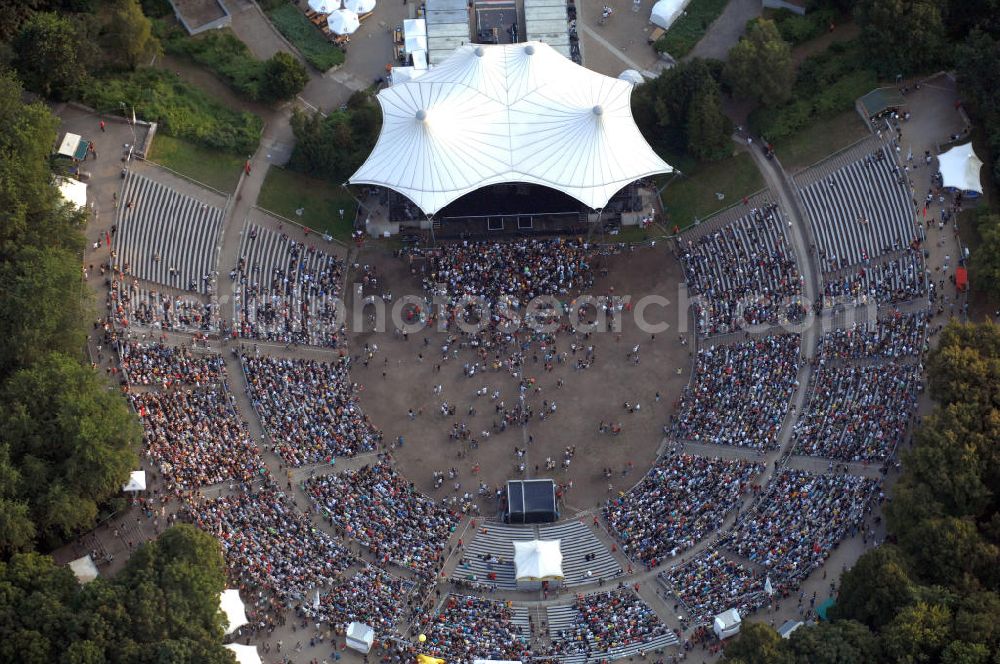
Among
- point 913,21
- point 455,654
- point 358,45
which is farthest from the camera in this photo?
point 358,45

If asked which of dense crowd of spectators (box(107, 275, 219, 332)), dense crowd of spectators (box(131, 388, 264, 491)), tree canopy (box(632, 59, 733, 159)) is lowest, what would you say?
dense crowd of spectators (box(131, 388, 264, 491))

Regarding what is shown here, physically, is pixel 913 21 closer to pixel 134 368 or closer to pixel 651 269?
pixel 651 269

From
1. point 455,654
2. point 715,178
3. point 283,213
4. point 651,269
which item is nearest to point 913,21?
point 715,178

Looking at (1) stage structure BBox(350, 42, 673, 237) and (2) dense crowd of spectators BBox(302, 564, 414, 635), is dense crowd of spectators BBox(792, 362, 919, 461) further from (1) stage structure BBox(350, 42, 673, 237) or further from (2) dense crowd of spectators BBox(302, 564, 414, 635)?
(2) dense crowd of spectators BBox(302, 564, 414, 635)

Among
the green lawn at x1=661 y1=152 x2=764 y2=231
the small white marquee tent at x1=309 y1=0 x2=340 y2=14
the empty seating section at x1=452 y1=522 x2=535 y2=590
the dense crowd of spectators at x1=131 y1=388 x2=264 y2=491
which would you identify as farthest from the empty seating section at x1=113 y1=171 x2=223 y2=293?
the green lawn at x1=661 y1=152 x2=764 y2=231

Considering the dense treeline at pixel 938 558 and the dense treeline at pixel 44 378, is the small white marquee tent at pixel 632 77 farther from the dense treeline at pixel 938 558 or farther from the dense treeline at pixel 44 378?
the dense treeline at pixel 44 378

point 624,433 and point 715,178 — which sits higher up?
point 715,178

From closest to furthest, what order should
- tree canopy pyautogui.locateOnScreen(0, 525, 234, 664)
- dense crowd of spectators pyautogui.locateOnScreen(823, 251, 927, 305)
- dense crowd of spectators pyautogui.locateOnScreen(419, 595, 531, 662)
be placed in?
tree canopy pyautogui.locateOnScreen(0, 525, 234, 664)
dense crowd of spectators pyautogui.locateOnScreen(419, 595, 531, 662)
dense crowd of spectators pyautogui.locateOnScreen(823, 251, 927, 305)
